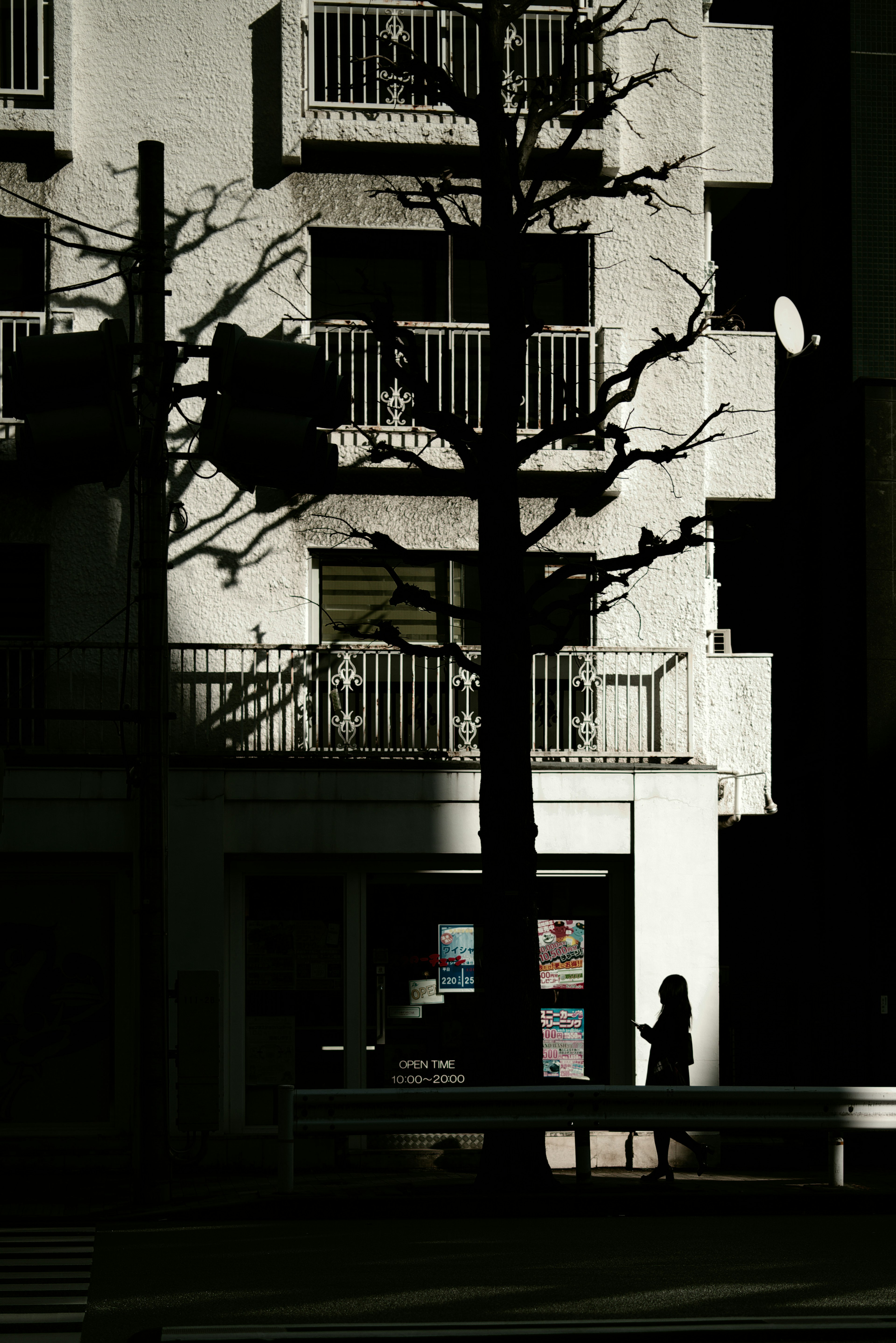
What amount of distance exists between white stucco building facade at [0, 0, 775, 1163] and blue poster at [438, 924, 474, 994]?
15 cm

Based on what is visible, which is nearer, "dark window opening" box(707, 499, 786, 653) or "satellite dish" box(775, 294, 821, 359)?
"satellite dish" box(775, 294, 821, 359)

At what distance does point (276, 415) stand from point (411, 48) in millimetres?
8540

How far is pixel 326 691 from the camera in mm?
17562

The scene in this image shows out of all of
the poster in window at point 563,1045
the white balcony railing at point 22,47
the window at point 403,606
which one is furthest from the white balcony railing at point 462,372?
the poster in window at point 563,1045

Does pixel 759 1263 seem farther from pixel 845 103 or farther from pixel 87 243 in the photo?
pixel 845 103

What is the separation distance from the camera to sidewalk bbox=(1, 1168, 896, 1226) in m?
11.6

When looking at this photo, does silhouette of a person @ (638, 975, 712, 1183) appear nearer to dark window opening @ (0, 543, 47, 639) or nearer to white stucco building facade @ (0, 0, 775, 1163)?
white stucco building facade @ (0, 0, 775, 1163)

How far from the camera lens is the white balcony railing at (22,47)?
1780cm

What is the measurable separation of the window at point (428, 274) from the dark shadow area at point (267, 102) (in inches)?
29.9

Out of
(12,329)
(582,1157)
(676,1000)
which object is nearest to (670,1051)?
(676,1000)

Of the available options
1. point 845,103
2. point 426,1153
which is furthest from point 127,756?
point 845,103

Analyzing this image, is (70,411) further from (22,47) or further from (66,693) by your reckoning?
(22,47)

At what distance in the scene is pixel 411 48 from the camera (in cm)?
1778

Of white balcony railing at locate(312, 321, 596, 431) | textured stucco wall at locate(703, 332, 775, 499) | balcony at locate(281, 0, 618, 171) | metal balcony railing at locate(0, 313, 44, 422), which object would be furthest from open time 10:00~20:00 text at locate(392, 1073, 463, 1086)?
balcony at locate(281, 0, 618, 171)
